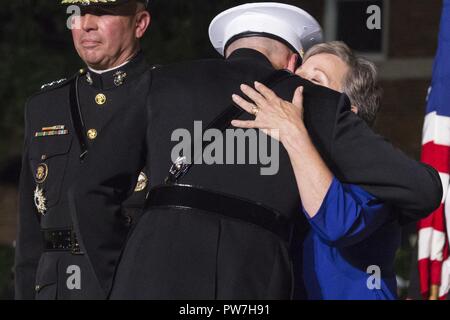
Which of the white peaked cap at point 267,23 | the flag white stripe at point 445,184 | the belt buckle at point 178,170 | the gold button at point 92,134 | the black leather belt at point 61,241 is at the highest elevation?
the white peaked cap at point 267,23


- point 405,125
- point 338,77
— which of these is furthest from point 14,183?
point 338,77

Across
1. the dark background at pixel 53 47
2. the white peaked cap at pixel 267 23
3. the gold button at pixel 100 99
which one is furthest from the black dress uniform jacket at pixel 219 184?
the dark background at pixel 53 47

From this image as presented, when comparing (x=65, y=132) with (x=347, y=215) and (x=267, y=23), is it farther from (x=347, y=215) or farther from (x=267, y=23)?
(x=347, y=215)

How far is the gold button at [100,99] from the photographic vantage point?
5.10 meters

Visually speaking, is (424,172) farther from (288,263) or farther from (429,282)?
(429,282)

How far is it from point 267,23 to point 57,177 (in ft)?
4.57

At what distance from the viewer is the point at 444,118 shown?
647cm

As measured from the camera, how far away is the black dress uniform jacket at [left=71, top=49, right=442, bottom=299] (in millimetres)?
3598

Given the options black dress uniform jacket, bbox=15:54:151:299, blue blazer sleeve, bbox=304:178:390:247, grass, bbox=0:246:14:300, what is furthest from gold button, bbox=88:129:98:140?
grass, bbox=0:246:14:300

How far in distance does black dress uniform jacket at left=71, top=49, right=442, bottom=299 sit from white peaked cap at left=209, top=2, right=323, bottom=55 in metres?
0.19

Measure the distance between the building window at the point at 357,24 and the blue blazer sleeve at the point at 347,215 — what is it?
1073 centimetres

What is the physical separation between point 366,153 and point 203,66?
63 cm
